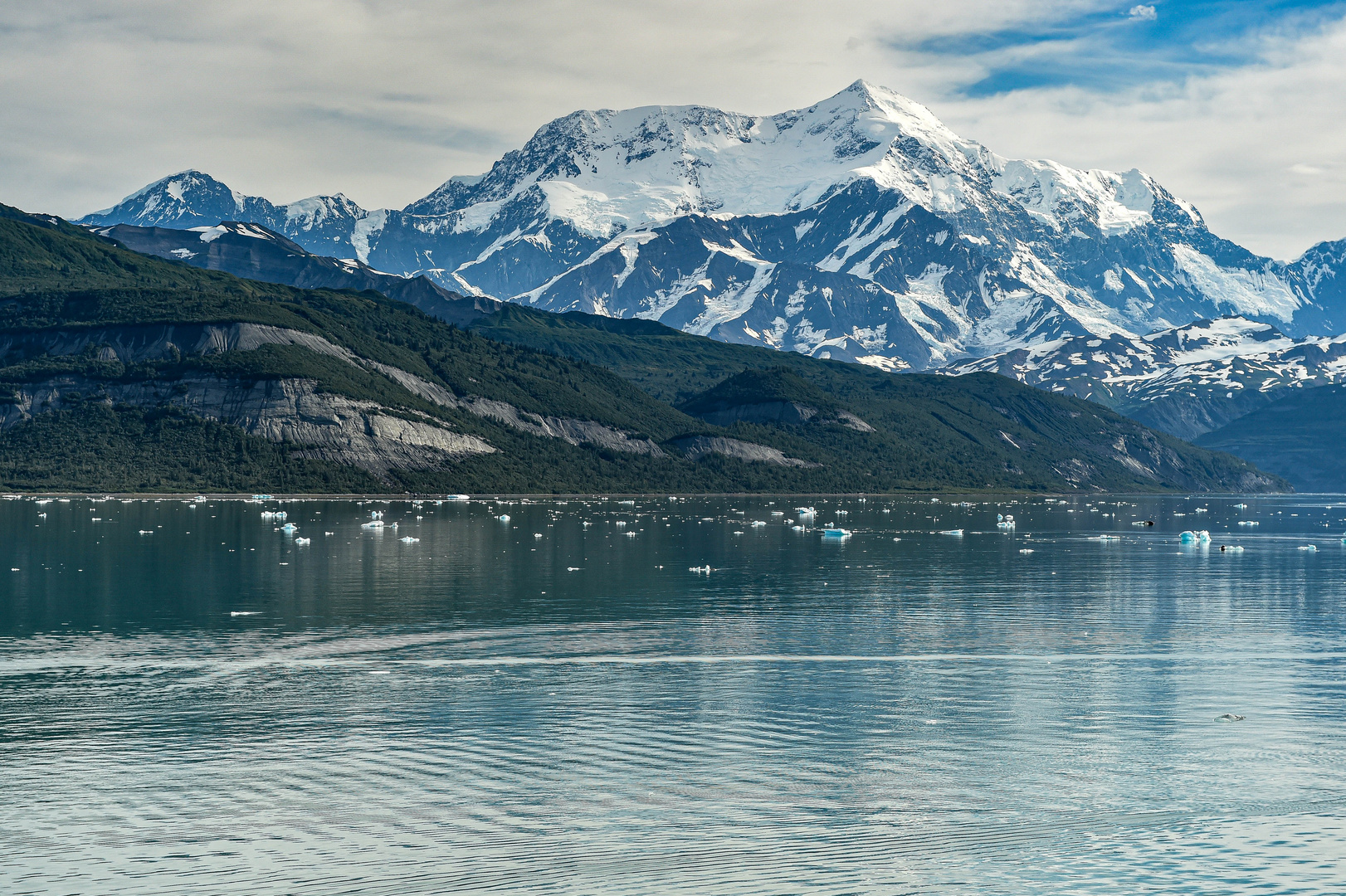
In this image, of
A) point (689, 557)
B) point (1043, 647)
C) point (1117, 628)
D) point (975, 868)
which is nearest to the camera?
point (975, 868)

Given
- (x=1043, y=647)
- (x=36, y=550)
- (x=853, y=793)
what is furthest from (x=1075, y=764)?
(x=36, y=550)

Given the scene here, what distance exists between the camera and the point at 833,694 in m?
64.4

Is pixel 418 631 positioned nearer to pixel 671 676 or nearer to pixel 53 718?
pixel 671 676

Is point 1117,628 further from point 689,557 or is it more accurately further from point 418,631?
point 689,557

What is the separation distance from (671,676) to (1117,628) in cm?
4193

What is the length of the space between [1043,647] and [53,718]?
60.7 metres

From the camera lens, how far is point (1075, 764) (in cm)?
4922

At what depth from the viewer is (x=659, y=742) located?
5219cm

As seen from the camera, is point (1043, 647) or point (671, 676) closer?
point (671, 676)

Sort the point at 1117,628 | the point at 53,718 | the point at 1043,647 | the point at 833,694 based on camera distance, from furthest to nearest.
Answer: the point at 1117,628 < the point at 1043,647 < the point at 833,694 < the point at 53,718

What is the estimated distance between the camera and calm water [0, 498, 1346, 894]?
121 ft

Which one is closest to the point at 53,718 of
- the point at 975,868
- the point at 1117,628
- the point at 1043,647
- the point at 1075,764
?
the point at 975,868

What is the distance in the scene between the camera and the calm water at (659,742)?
36.9 meters

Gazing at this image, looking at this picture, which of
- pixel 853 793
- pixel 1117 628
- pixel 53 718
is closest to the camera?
pixel 853 793
